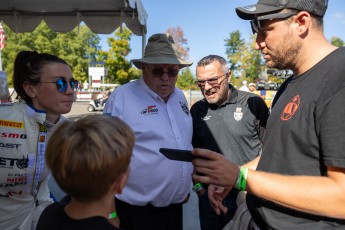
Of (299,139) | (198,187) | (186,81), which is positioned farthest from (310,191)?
(186,81)

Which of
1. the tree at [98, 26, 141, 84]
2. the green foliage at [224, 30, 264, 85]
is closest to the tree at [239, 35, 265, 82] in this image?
the green foliage at [224, 30, 264, 85]

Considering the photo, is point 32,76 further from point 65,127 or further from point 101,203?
point 101,203

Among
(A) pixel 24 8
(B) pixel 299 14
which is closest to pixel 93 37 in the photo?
(A) pixel 24 8

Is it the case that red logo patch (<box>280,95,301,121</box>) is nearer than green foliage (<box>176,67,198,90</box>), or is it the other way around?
red logo patch (<box>280,95,301,121</box>)

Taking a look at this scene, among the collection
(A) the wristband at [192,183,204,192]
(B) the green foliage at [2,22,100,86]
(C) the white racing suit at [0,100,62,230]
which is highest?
(B) the green foliage at [2,22,100,86]

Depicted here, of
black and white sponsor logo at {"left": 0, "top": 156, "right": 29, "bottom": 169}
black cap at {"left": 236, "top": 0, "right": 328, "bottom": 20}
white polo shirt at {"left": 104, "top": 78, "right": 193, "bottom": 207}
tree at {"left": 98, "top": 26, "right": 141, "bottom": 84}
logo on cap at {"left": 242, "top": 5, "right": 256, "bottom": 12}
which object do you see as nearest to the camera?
black cap at {"left": 236, "top": 0, "right": 328, "bottom": 20}

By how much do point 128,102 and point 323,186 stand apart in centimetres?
179

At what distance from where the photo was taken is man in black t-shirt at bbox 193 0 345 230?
128 cm

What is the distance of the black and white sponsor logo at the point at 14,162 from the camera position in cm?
185

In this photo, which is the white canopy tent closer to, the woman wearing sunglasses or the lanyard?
the woman wearing sunglasses

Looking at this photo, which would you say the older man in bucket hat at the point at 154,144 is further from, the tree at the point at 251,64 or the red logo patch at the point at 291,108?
the tree at the point at 251,64

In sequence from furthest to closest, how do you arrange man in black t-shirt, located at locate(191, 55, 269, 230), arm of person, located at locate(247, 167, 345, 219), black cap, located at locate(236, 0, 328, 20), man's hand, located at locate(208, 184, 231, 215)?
man in black t-shirt, located at locate(191, 55, 269, 230) < man's hand, located at locate(208, 184, 231, 215) < black cap, located at locate(236, 0, 328, 20) < arm of person, located at locate(247, 167, 345, 219)

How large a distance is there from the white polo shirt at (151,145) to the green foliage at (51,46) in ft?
128

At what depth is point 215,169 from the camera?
56.6 inches
